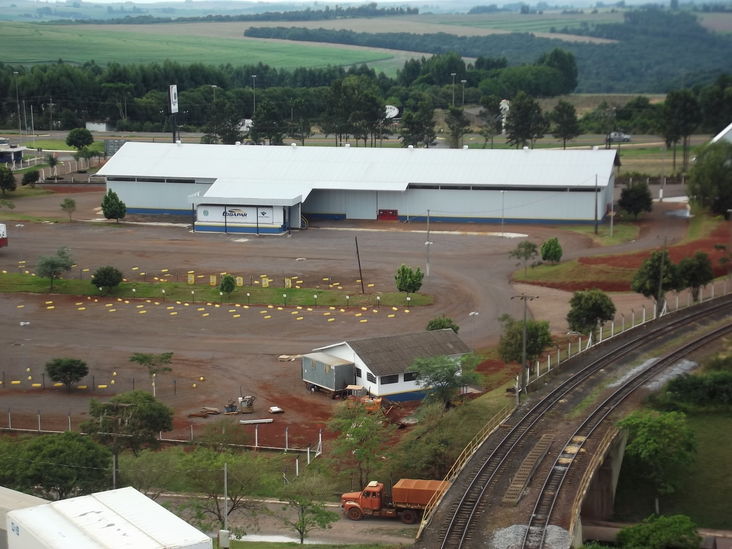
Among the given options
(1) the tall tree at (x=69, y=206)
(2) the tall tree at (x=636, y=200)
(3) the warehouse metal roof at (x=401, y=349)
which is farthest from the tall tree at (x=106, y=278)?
→ (2) the tall tree at (x=636, y=200)

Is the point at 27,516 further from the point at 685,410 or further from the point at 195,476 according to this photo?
the point at 685,410

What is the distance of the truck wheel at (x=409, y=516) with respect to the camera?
33.2 m

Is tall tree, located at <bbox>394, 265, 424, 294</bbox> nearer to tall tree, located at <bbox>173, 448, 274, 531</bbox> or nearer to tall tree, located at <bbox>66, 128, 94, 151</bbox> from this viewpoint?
tall tree, located at <bbox>173, 448, 274, 531</bbox>

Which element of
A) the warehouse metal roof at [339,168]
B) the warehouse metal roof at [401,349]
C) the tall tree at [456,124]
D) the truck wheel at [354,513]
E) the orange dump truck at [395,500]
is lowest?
the truck wheel at [354,513]

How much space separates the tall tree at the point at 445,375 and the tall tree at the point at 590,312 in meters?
9.12

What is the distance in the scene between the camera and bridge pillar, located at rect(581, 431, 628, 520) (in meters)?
35.3

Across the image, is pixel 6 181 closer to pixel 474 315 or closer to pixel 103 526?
pixel 474 315

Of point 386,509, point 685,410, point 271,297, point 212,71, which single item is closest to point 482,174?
point 271,297

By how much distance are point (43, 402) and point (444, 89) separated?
399 feet

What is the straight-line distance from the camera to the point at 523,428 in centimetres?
3797

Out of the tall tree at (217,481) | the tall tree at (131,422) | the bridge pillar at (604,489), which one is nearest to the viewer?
the tall tree at (217,481)

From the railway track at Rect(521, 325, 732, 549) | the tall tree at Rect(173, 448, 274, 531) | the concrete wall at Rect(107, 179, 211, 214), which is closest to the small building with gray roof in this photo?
the railway track at Rect(521, 325, 732, 549)

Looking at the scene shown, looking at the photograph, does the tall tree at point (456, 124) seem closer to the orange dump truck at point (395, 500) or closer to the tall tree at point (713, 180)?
the tall tree at point (713, 180)

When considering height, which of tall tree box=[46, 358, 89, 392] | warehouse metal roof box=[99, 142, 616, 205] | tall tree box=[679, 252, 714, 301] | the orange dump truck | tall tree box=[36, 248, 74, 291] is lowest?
the orange dump truck
